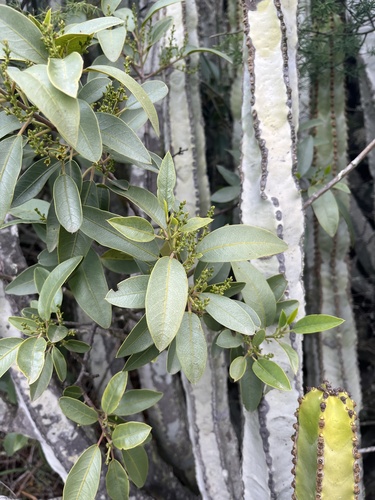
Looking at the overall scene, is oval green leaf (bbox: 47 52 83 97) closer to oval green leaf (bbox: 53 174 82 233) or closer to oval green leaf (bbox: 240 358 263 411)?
oval green leaf (bbox: 53 174 82 233)

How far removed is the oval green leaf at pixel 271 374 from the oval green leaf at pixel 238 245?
0.54 feet

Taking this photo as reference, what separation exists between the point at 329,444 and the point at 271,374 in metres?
0.12

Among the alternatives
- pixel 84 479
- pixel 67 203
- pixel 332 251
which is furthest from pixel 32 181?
pixel 332 251

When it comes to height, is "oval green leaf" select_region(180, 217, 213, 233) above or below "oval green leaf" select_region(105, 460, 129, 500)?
above

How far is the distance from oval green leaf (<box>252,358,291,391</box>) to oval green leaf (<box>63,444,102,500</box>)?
0.28 m

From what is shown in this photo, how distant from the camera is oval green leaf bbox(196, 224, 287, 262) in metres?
0.71

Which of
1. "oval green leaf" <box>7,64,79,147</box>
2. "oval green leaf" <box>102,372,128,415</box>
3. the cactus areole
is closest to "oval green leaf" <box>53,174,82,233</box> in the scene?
"oval green leaf" <box>7,64,79,147</box>

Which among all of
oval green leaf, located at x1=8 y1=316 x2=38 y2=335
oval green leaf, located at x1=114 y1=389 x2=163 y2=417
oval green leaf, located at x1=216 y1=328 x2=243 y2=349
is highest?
oval green leaf, located at x1=8 y1=316 x2=38 y2=335

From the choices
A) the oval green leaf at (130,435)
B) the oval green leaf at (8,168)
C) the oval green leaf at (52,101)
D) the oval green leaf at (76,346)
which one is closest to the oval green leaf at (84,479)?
the oval green leaf at (130,435)

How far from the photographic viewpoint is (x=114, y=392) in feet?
2.73

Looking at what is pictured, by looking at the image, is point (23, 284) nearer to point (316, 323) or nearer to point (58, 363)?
point (58, 363)

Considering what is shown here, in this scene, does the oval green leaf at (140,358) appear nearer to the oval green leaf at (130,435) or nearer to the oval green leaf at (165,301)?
the oval green leaf at (130,435)

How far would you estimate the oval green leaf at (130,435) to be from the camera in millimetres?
774

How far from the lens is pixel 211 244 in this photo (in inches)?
28.9
